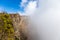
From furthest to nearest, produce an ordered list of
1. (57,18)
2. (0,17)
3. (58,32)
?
(57,18) → (58,32) → (0,17)

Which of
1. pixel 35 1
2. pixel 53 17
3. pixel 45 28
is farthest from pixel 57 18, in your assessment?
pixel 35 1

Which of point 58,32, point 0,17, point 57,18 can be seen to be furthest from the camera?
point 57,18

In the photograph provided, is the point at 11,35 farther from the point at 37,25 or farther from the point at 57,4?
the point at 57,4

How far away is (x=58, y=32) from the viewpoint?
19.4 feet

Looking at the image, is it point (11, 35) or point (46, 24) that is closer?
point (11, 35)

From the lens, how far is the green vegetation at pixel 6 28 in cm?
515

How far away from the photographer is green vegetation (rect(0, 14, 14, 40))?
515cm

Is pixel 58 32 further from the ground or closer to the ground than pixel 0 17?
closer to the ground

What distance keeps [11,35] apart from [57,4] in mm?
2147

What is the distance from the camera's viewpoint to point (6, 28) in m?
5.27

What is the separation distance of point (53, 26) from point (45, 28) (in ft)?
0.88

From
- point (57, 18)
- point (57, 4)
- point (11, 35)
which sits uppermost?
point (57, 4)

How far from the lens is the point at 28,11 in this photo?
6121mm

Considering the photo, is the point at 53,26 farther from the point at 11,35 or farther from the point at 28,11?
the point at 11,35
